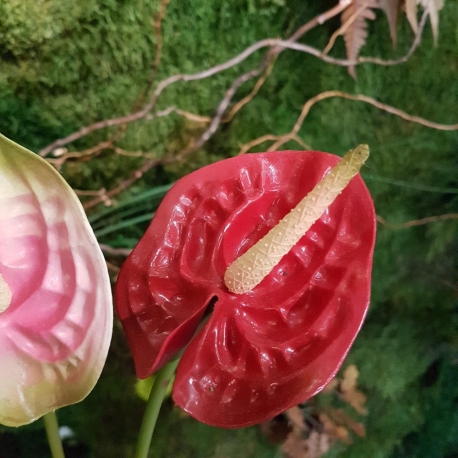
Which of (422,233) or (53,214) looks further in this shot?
(422,233)

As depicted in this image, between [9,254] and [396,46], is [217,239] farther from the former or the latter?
[396,46]

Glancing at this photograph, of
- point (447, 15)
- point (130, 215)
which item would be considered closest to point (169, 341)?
point (130, 215)

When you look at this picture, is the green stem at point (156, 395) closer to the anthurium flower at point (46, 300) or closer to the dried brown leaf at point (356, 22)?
the anthurium flower at point (46, 300)

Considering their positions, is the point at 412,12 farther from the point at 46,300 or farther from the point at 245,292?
the point at 46,300

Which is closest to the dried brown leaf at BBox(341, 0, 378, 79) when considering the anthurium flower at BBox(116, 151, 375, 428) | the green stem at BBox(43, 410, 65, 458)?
the anthurium flower at BBox(116, 151, 375, 428)

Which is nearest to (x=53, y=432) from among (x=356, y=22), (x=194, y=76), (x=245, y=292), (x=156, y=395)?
(x=156, y=395)

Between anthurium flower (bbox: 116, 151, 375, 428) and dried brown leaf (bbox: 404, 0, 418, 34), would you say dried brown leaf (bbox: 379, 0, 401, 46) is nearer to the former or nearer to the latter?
dried brown leaf (bbox: 404, 0, 418, 34)
